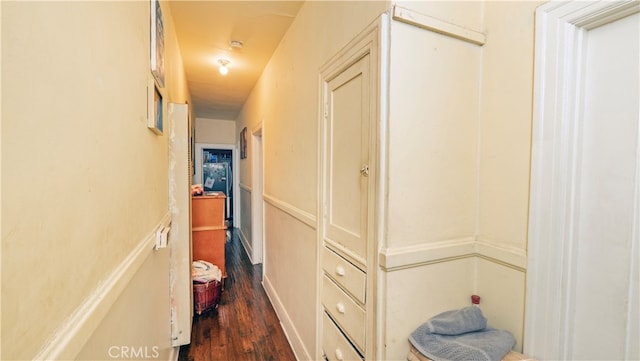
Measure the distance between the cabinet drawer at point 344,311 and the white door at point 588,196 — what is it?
66 centimetres

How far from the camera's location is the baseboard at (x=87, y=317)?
50 cm

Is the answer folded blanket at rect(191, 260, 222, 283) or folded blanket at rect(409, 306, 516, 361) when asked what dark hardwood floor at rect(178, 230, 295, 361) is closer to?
folded blanket at rect(191, 260, 222, 283)

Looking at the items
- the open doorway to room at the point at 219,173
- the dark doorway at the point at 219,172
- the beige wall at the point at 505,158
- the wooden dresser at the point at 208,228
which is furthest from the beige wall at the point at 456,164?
the dark doorway at the point at 219,172

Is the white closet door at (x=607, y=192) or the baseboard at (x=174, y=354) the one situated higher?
the white closet door at (x=607, y=192)

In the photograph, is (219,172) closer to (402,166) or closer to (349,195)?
(349,195)

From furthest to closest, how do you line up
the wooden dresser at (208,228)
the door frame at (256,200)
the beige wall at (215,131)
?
the beige wall at (215,131) < the door frame at (256,200) < the wooden dresser at (208,228)

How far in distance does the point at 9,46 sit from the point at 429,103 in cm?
121

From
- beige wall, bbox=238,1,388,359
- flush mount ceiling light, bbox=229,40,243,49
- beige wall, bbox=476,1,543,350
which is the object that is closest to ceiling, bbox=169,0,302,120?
flush mount ceiling light, bbox=229,40,243,49

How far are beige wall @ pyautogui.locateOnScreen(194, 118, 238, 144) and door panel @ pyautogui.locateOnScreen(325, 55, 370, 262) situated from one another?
5.13 meters

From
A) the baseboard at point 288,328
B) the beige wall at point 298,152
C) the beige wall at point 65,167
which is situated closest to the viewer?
the beige wall at point 65,167

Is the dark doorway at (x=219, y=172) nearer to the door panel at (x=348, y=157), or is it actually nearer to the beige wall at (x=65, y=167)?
the door panel at (x=348, y=157)

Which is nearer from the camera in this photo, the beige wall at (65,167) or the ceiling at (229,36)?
the beige wall at (65,167)

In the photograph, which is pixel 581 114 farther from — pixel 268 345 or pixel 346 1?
pixel 268 345

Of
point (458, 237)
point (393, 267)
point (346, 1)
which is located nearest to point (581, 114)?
point (458, 237)
